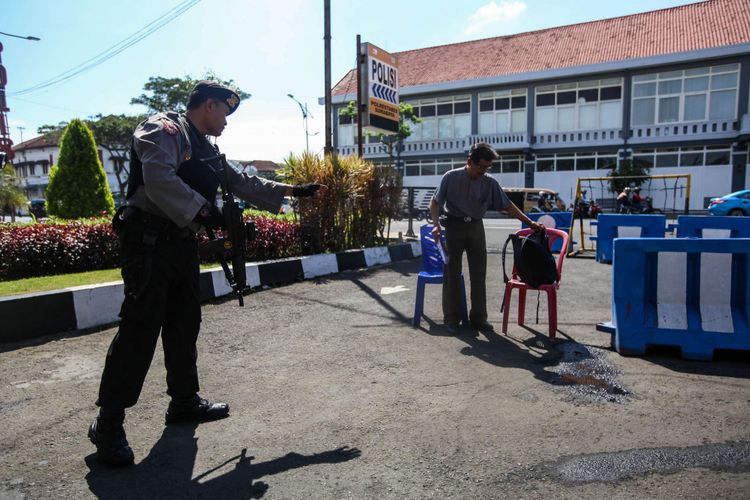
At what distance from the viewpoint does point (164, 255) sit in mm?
2691

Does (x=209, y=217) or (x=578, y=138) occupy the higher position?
(x=578, y=138)

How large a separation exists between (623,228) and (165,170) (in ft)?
31.5

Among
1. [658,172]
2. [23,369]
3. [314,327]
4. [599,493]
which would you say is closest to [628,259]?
[599,493]

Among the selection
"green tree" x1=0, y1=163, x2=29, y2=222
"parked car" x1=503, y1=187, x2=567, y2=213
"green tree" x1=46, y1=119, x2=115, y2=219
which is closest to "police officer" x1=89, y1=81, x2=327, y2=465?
"green tree" x1=46, y1=119, x2=115, y2=219

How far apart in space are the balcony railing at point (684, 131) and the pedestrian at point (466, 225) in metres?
30.5

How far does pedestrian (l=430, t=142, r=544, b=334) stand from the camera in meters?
4.95

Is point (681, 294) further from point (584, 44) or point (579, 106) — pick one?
point (584, 44)

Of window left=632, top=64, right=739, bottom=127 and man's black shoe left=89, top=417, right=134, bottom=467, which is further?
window left=632, top=64, right=739, bottom=127

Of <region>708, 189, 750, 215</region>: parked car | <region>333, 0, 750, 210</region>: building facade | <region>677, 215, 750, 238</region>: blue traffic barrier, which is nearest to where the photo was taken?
<region>677, 215, 750, 238</region>: blue traffic barrier

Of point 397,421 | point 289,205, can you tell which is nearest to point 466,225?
point 397,421

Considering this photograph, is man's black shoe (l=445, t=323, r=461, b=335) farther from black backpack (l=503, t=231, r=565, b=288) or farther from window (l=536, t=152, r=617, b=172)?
window (l=536, t=152, r=617, b=172)

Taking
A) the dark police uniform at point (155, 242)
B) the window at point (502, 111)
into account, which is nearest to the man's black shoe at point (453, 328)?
the dark police uniform at point (155, 242)

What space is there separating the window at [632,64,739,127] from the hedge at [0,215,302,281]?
30.7 metres

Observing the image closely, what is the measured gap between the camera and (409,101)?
38625mm
